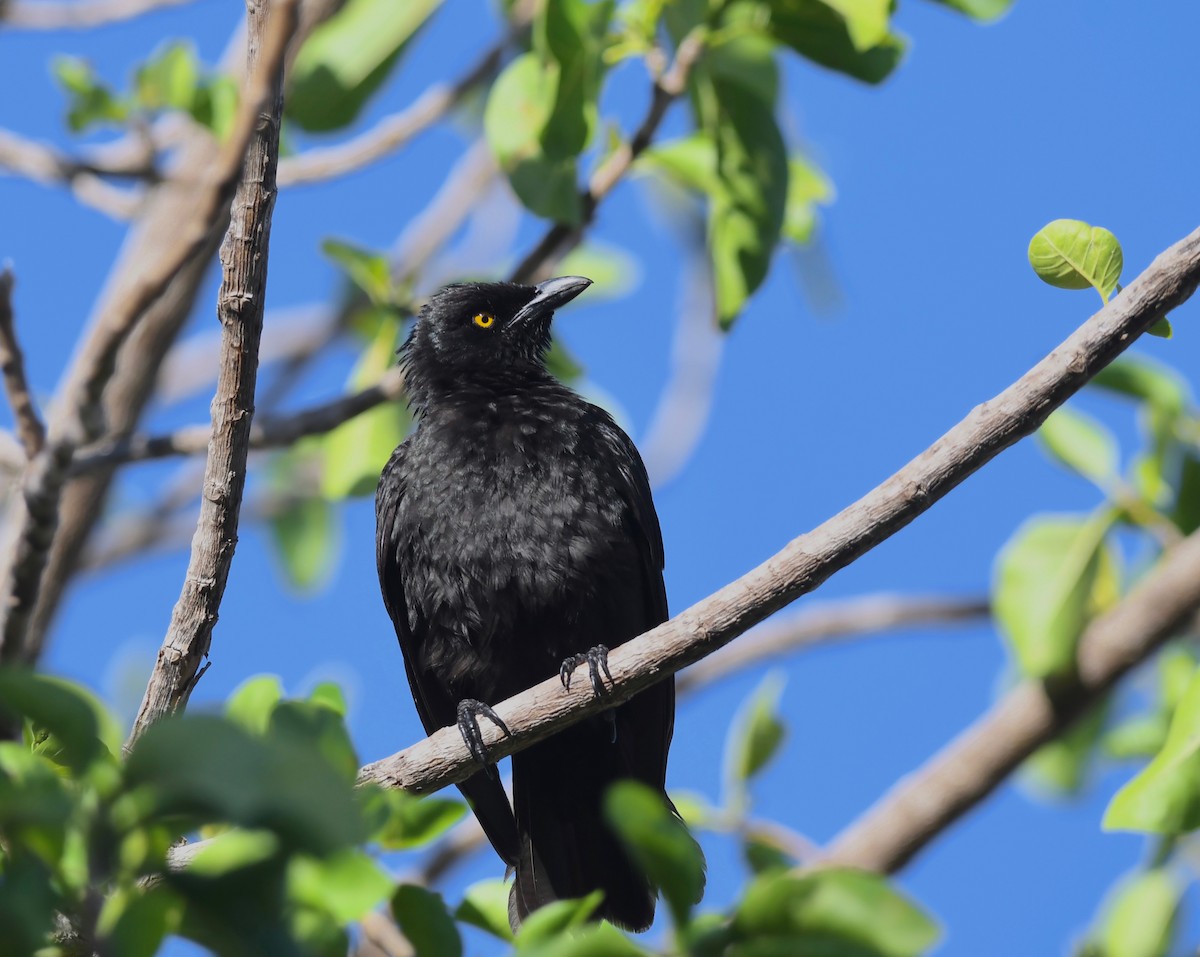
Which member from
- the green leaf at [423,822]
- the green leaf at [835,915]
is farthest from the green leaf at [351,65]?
the green leaf at [835,915]

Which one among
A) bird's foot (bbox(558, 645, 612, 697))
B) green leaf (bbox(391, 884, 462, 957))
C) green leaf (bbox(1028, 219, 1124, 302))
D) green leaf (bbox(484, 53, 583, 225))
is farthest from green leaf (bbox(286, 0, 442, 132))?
green leaf (bbox(391, 884, 462, 957))

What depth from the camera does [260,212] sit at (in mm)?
3275

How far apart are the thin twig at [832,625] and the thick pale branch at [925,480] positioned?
3.15 m

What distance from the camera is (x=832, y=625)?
Answer: 6738 mm

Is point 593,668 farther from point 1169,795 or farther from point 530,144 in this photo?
point 530,144

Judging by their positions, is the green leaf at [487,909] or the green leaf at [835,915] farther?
the green leaf at [487,909]

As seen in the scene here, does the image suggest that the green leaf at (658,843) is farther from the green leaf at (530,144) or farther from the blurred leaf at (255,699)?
the green leaf at (530,144)

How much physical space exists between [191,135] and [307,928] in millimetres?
5438

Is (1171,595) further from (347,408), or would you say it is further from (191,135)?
(191,135)

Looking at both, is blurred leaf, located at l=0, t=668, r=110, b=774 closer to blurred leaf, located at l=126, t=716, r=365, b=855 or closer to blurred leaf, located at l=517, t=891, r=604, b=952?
blurred leaf, located at l=126, t=716, r=365, b=855

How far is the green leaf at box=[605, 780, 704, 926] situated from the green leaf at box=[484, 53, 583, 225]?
11.0ft

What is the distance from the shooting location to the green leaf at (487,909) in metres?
2.69

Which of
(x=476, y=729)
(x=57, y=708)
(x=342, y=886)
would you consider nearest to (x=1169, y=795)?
(x=476, y=729)

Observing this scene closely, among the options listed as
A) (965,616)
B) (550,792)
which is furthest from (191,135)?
(965,616)
